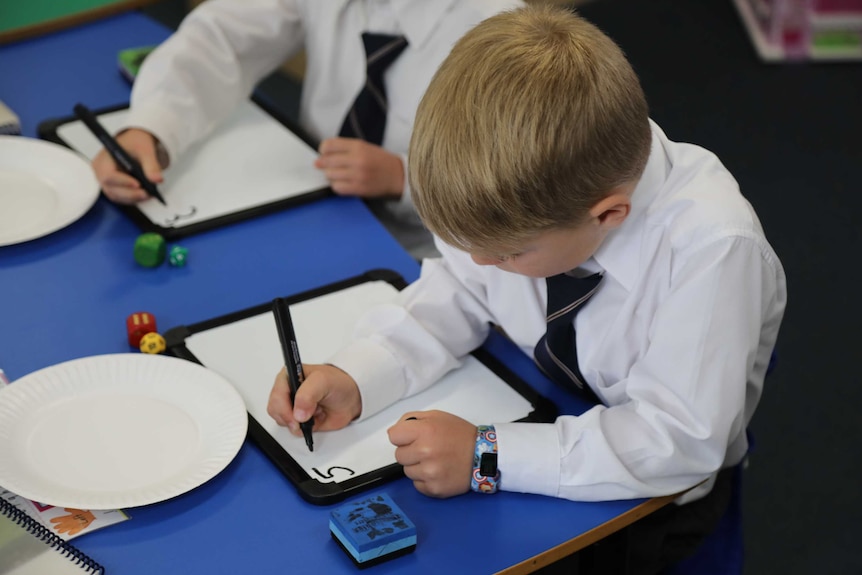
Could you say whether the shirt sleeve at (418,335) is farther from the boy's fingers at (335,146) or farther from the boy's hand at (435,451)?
the boy's fingers at (335,146)

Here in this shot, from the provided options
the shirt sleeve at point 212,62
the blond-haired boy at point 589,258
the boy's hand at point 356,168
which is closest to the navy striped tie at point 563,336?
the blond-haired boy at point 589,258

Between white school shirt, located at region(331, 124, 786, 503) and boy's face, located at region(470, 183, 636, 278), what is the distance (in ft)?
0.15

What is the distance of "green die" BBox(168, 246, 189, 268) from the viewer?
1.23m

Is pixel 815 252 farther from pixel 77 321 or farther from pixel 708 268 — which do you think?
pixel 77 321

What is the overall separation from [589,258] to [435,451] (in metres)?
0.25

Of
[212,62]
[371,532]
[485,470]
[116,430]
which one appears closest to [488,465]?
[485,470]

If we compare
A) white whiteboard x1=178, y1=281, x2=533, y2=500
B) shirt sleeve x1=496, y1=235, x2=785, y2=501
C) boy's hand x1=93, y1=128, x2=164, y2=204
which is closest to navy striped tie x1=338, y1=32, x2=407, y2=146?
boy's hand x1=93, y1=128, x2=164, y2=204

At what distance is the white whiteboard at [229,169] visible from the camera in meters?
1.34

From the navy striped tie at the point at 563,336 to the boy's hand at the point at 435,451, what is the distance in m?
0.15

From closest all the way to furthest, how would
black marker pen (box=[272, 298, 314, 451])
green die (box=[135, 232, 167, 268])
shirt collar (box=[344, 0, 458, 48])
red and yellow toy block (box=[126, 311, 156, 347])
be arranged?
black marker pen (box=[272, 298, 314, 451]) < red and yellow toy block (box=[126, 311, 156, 347]) < green die (box=[135, 232, 167, 268]) < shirt collar (box=[344, 0, 458, 48])

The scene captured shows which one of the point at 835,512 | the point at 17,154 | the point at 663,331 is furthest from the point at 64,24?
the point at 835,512

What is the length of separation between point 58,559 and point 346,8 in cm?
96

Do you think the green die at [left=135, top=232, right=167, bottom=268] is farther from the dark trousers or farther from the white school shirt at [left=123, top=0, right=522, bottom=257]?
the dark trousers

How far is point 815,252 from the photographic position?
97.9 inches
